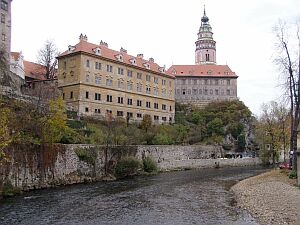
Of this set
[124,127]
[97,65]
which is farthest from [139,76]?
[124,127]

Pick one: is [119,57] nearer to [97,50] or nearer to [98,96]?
[97,50]

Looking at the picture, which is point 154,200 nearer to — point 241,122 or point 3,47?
point 3,47

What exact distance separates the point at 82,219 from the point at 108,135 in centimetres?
2217

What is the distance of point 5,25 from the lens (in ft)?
160

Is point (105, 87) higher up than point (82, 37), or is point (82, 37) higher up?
point (82, 37)

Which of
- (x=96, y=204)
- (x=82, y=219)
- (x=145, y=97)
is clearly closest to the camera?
(x=82, y=219)

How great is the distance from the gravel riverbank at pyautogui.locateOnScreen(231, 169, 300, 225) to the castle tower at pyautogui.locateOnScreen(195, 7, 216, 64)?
3333 inches

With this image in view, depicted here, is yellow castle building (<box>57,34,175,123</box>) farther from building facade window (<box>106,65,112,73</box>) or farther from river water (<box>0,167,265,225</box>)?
river water (<box>0,167,265,225</box>)

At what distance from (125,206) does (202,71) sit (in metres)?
72.3

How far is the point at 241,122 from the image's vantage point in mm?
71375

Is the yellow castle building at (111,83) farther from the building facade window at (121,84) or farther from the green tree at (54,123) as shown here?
the green tree at (54,123)

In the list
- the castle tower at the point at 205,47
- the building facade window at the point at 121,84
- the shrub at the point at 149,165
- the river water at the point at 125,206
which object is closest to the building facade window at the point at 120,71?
the building facade window at the point at 121,84

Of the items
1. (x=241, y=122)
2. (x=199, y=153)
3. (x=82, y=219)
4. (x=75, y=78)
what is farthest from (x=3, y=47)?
(x=241, y=122)

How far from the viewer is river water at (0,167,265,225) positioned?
17422mm
